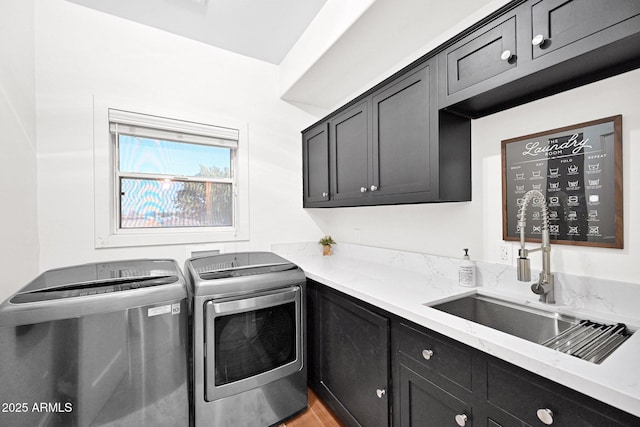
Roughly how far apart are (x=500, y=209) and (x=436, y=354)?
88cm

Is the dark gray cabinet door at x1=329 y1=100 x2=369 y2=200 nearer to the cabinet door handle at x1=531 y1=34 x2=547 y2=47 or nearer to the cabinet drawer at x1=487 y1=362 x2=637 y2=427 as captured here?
the cabinet door handle at x1=531 y1=34 x2=547 y2=47

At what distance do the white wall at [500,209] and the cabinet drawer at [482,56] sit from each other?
1.11 feet

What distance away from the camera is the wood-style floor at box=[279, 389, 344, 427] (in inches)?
68.6

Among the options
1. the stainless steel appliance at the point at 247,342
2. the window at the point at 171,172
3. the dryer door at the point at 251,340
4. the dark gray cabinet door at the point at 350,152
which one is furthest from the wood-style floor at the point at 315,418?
the window at the point at 171,172

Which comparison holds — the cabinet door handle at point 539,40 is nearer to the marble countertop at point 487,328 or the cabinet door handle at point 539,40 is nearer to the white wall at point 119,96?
the marble countertop at point 487,328

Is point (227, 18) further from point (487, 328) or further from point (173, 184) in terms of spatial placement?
point (487, 328)

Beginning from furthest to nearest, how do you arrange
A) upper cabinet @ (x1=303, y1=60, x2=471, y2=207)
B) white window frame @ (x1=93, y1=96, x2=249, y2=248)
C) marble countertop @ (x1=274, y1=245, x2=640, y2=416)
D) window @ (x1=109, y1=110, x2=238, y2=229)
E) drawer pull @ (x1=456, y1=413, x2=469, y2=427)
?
1. window @ (x1=109, y1=110, x2=238, y2=229)
2. white window frame @ (x1=93, y1=96, x2=249, y2=248)
3. upper cabinet @ (x1=303, y1=60, x2=471, y2=207)
4. drawer pull @ (x1=456, y1=413, x2=469, y2=427)
5. marble countertop @ (x1=274, y1=245, x2=640, y2=416)

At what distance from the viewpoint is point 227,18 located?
2.07 metres

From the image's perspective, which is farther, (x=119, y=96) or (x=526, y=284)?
(x=119, y=96)

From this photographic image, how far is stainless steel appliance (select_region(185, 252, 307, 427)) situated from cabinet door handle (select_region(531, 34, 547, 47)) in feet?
5.27

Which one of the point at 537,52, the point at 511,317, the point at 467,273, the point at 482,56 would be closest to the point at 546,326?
the point at 511,317

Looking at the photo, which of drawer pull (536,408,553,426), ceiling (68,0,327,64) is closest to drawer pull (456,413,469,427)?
drawer pull (536,408,553,426)

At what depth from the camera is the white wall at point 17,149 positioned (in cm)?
141

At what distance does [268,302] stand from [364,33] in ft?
5.85
